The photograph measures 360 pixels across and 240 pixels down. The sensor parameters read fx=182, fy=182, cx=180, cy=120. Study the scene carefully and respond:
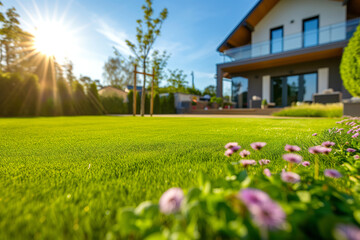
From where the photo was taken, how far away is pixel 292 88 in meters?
13.9

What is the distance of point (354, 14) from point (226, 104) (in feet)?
36.7

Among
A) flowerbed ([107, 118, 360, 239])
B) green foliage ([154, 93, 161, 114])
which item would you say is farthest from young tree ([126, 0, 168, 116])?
flowerbed ([107, 118, 360, 239])

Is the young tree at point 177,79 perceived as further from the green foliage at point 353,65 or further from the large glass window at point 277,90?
the green foliage at point 353,65

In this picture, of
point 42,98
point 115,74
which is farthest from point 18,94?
point 115,74

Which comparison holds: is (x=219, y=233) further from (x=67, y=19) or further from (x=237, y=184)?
(x=67, y=19)

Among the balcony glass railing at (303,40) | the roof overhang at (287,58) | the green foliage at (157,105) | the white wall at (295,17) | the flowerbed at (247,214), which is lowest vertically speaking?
the flowerbed at (247,214)

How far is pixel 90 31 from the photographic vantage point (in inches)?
776

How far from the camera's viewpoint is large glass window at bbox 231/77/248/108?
53.7 feet

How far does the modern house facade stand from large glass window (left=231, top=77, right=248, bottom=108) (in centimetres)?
9

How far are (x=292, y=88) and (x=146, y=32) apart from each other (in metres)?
11.6

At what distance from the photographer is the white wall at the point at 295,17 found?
12352mm

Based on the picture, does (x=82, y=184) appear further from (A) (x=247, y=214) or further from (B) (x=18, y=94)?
(B) (x=18, y=94)

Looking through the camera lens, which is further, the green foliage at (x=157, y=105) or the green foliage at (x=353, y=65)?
the green foliage at (x=157, y=105)

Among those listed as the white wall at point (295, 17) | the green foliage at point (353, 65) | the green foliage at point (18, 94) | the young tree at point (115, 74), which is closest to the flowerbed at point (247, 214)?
the green foliage at point (353, 65)
